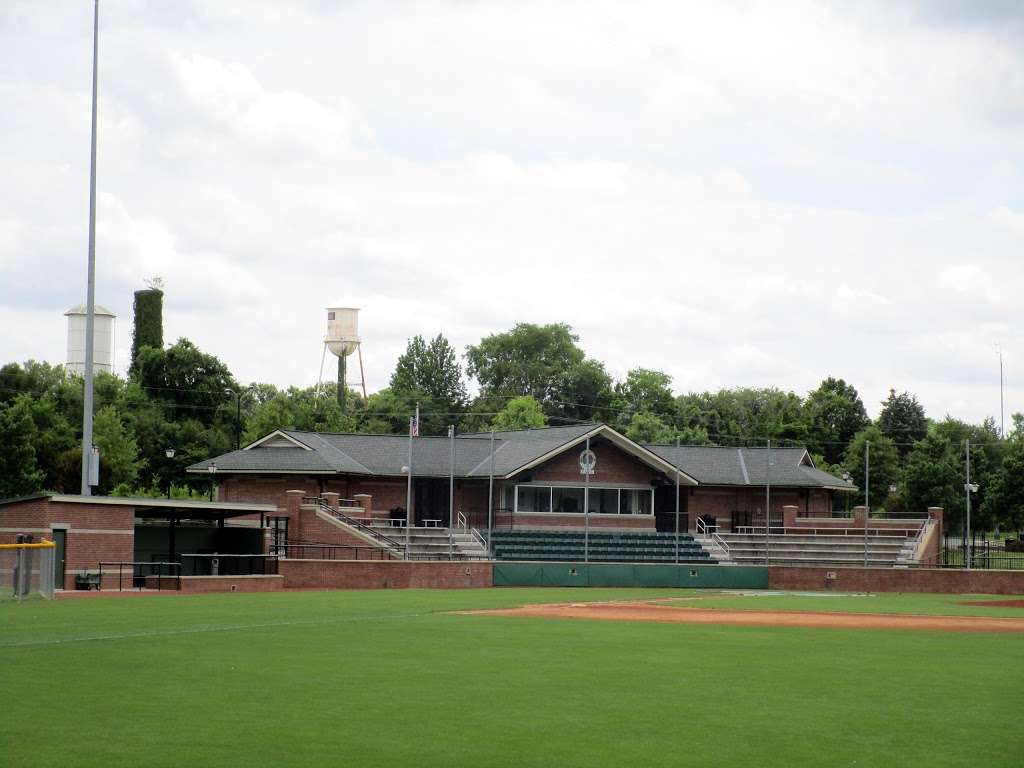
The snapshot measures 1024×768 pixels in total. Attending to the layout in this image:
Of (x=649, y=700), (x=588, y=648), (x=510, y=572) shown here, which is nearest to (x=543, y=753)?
(x=649, y=700)

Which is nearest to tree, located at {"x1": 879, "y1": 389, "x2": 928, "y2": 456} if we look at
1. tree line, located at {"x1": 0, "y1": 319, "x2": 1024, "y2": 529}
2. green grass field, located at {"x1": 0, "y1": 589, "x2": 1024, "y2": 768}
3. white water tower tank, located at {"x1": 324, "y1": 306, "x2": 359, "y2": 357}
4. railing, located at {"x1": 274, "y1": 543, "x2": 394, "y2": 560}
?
tree line, located at {"x1": 0, "y1": 319, "x2": 1024, "y2": 529}

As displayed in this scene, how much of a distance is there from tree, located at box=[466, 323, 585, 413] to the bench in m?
85.8

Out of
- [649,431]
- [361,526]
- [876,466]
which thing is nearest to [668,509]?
[361,526]

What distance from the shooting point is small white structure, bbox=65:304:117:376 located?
114500 millimetres

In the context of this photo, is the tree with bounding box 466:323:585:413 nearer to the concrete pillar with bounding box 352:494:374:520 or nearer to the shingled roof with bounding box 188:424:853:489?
the shingled roof with bounding box 188:424:853:489

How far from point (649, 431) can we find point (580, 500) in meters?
42.4

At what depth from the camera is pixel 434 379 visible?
413 ft

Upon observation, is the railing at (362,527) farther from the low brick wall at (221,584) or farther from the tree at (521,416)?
the tree at (521,416)

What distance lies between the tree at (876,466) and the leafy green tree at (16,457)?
2318 inches

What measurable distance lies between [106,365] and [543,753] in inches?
4227

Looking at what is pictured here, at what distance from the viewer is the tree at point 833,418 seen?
10919 centimetres

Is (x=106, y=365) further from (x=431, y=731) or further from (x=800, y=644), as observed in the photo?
(x=431, y=731)

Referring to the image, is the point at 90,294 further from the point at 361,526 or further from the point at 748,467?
the point at 748,467

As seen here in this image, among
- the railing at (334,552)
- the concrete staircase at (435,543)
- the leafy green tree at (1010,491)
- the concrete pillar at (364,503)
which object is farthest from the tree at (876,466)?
the railing at (334,552)
